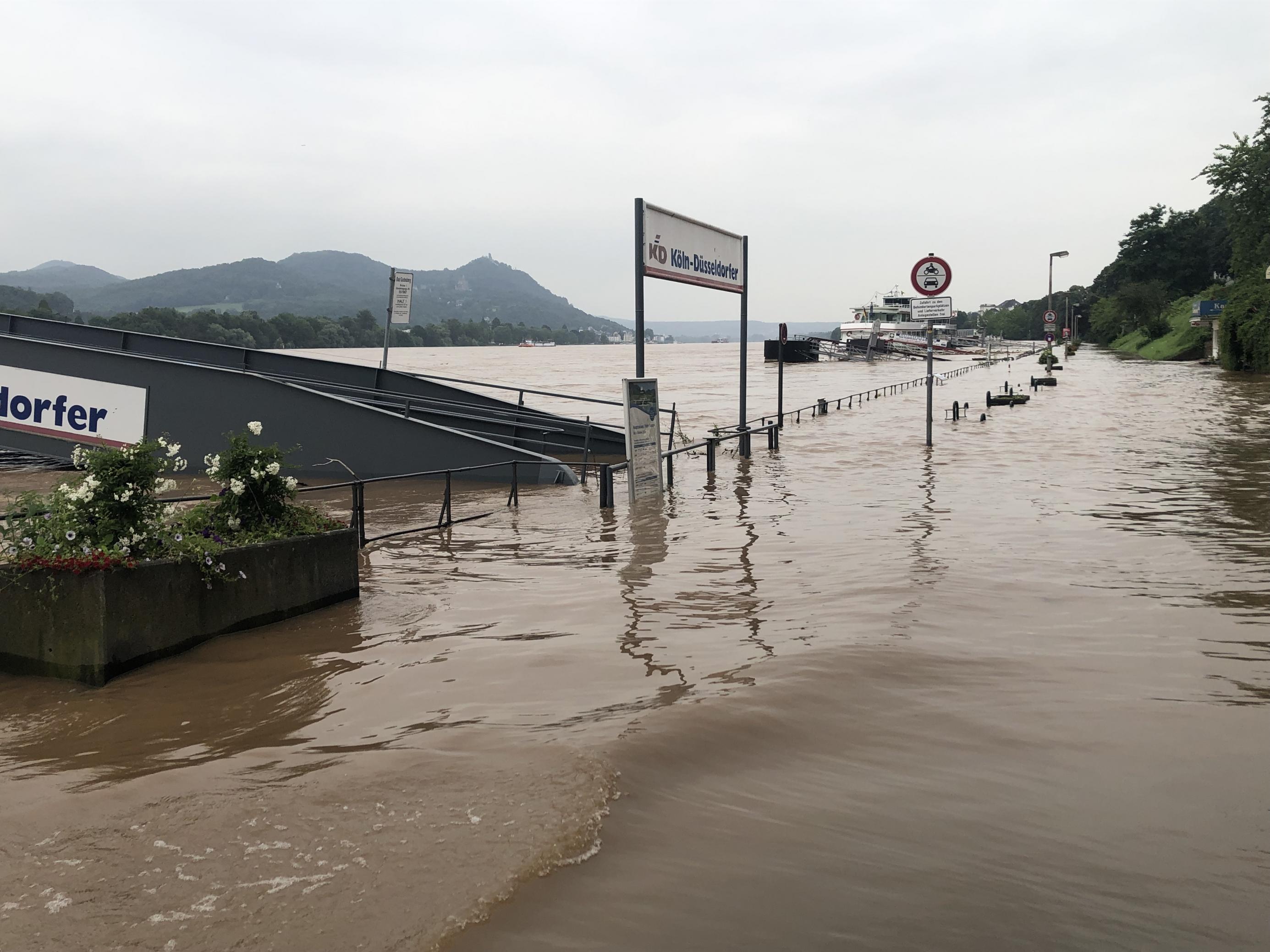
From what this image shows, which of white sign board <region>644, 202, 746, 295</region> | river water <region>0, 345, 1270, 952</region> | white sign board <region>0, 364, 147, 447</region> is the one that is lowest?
river water <region>0, 345, 1270, 952</region>

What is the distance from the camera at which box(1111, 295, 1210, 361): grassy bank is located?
71.0 meters

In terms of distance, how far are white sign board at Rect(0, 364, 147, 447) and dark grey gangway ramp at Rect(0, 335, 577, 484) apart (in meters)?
0.09

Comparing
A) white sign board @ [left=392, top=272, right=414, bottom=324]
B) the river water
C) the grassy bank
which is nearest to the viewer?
the river water

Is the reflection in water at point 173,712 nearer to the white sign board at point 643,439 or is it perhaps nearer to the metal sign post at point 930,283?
the white sign board at point 643,439

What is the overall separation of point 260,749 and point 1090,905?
3.48 m

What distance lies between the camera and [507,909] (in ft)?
10.9

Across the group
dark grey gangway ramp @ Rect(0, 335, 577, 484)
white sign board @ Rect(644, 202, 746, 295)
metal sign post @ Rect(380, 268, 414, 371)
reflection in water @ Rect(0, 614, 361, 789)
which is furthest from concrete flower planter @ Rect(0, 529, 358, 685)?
metal sign post @ Rect(380, 268, 414, 371)

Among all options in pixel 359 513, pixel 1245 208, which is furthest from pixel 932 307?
pixel 1245 208

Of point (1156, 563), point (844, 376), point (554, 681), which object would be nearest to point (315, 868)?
Result: point (554, 681)

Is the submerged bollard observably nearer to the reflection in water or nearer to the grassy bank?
the reflection in water

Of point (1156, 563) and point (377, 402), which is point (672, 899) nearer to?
point (1156, 563)

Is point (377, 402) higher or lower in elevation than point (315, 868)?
higher

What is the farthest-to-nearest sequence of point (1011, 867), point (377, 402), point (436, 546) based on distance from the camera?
point (377, 402)
point (436, 546)
point (1011, 867)

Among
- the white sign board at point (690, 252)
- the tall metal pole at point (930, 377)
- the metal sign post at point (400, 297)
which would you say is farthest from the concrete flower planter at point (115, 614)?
the tall metal pole at point (930, 377)
